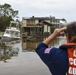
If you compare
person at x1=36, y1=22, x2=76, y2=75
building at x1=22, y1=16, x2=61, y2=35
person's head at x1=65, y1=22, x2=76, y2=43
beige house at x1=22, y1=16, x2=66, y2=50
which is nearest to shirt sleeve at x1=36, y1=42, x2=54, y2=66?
person at x1=36, y1=22, x2=76, y2=75

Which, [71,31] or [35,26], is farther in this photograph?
[35,26]

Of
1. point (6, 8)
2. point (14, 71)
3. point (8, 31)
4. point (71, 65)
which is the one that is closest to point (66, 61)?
point (71, 65)

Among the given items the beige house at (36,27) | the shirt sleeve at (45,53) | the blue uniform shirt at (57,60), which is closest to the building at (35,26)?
the beige house at (36,27)

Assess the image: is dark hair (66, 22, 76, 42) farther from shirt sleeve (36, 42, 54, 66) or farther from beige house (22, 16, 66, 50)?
beige house (22, 16, 66, 50)

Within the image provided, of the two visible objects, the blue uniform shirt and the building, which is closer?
the blue uniform shirt

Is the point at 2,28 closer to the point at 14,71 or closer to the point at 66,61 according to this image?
the point at 14,71

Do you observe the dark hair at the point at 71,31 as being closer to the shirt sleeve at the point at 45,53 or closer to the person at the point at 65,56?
the person at the point at 65,56

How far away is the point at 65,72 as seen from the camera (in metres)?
3.07

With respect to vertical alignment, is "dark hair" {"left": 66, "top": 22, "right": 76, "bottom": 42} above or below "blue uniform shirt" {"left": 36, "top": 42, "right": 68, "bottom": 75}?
above

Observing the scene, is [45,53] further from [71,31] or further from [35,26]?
[35,26]

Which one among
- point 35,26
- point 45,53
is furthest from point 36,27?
point 45,53

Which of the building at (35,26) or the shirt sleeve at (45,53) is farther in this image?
the building at (35,26)

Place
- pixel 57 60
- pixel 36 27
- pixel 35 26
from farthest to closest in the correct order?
1. pixel 35 26
2. pixel 36 27
3. pixel 57 60

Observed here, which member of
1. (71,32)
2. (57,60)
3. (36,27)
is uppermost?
(71,32)
